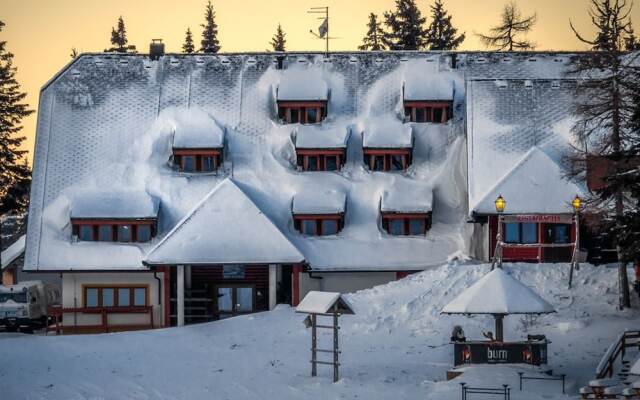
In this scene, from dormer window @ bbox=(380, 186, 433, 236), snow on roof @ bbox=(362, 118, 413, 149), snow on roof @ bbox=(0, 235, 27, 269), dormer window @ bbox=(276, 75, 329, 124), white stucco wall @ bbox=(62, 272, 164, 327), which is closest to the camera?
white stucco wall @ bbox=(62, 272, 164, 327)

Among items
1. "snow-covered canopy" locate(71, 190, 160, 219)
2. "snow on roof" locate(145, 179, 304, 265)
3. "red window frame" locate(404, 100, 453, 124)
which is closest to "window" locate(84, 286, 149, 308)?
"snow on roof" locate(145, 179, 304, 265)

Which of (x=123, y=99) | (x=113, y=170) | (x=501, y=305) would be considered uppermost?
(x=123, y=99)

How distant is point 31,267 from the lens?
48312mm

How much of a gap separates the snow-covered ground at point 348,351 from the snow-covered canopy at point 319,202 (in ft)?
16.6

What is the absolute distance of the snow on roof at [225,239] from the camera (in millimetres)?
46500

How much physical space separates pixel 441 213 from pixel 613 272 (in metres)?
9.55

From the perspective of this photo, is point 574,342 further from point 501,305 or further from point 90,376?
point 90,376

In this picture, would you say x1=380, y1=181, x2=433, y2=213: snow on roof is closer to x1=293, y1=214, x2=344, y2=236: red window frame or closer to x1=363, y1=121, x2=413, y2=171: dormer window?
x1=363, y1=121, x2=413, y2=171: dormer window

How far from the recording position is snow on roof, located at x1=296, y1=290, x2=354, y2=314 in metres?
33.1

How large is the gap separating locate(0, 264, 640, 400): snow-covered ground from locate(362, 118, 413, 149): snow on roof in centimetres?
862

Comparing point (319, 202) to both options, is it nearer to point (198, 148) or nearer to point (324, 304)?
point (198, 148)

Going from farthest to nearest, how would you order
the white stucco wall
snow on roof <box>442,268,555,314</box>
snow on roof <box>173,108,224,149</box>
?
snow on roof <box>173,108,224,149</box> < the white stucco wall < snow on roof <box>442,268,555,314</box>

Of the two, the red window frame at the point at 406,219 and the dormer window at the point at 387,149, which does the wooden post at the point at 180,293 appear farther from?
the dormer window at the point at 387,149

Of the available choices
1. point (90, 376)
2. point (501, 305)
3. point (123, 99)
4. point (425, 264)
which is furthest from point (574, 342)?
point (123, 99)
